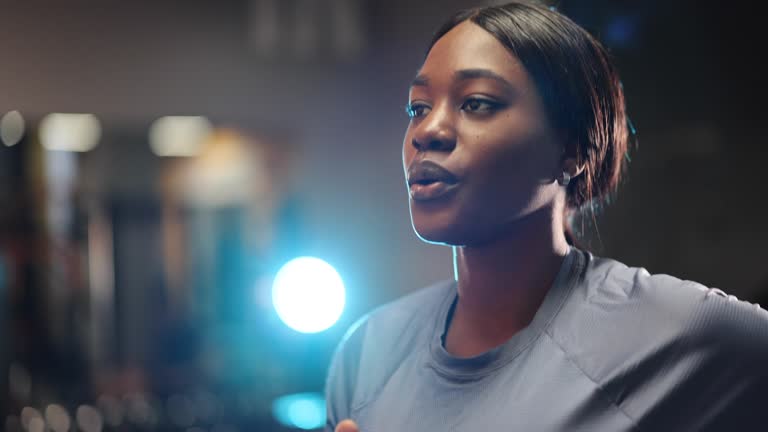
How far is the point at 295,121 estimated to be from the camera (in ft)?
10.1

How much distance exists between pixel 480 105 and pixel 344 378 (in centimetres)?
50

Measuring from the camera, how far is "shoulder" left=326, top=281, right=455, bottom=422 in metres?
1.06

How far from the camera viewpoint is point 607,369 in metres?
0.82

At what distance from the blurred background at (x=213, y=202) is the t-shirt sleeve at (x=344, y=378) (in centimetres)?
107

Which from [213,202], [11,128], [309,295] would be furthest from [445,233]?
[11,128]

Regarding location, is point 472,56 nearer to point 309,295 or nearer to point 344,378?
point 344,378

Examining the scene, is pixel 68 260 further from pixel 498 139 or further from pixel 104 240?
pixel 498 139

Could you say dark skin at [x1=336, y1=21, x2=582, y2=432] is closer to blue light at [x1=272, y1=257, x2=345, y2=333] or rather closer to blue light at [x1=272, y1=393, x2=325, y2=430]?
blue light at [x1=272, y1=393, x2=325, y2=430]

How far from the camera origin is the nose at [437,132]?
0.90m

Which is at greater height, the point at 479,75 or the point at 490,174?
the point at 479,75

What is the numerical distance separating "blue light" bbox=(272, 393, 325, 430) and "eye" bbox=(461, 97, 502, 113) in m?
1.77

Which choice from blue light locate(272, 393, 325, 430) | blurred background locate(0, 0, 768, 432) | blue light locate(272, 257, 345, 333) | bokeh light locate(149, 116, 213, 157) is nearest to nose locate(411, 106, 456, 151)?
blurred background locate(0, 0, 768, 432)

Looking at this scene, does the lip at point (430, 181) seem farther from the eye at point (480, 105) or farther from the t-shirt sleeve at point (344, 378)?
the t-shirt sleeve at point (344, 378)

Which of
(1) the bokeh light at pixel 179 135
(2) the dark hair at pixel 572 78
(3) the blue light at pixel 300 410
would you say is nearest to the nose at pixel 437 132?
(2) the dark hair at pixel 572 78
